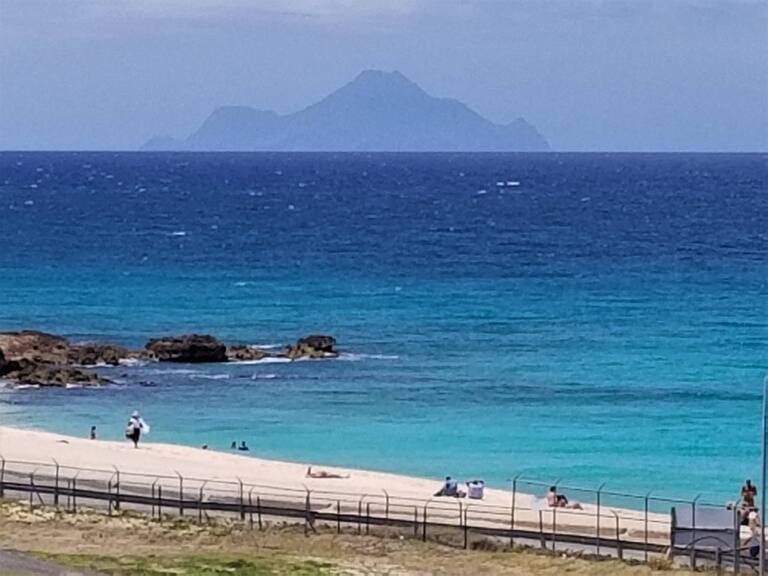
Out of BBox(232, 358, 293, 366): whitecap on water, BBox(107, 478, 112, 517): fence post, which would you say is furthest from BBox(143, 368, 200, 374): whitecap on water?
BBox(107, 478, 112, 517): fence post

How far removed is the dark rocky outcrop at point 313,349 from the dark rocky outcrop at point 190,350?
2.87 metres

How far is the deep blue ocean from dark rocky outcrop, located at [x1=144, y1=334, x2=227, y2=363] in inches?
35.3

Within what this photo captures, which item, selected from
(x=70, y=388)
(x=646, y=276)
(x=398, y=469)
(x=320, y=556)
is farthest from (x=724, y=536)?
(x=646, y=276)

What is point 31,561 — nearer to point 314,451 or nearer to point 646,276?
point 314,451

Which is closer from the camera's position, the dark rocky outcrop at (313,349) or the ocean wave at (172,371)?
the ocean wave at (172,371)

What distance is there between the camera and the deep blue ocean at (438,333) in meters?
54.3

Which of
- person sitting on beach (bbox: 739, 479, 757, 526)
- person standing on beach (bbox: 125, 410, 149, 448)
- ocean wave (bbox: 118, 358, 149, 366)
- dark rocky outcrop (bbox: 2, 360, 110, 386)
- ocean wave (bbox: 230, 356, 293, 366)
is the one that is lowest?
person sitting on beach (bbox: 739, 479, 757, 526)

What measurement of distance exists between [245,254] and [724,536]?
8850 centimetres

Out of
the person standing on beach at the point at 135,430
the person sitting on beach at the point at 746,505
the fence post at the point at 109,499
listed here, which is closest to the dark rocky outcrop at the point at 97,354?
the person standing on beach at the point at 135,430

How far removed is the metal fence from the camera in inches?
1378

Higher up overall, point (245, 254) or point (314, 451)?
point (245, 254)

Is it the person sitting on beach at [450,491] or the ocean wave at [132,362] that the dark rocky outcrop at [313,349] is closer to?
the ocean wave at [132,362]

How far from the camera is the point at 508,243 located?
422 feet

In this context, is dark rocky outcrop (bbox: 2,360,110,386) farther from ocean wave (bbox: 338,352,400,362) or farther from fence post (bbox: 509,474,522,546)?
fence post (bbox: 509,474,522,546)
